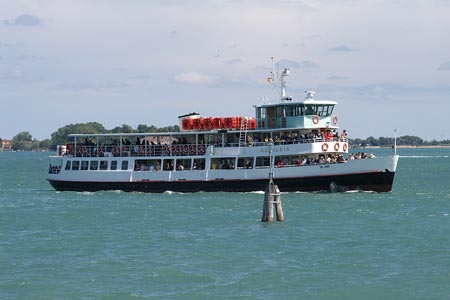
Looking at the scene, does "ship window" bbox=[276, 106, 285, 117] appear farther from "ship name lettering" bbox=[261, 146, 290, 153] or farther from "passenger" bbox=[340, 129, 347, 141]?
"passenger" bbox=[340, 129, 347, 141]

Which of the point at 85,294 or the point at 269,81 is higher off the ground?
the point at 269,81

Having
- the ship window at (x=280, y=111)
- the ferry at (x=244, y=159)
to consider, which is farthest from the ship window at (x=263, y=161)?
the ship window at (x=280, y=111)

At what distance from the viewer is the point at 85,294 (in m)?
30.8

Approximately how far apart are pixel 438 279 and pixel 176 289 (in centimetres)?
969

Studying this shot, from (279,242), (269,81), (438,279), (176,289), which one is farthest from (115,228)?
(269,81)

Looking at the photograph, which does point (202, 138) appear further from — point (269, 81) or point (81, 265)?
point (81, 265)

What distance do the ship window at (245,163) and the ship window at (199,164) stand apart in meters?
2.92

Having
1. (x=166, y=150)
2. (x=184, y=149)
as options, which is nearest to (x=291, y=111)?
(x=184, y=149)

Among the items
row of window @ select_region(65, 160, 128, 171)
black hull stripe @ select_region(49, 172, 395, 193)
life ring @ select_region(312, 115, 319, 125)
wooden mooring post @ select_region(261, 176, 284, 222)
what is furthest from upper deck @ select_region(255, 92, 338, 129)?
wooden mooring post @ select_region(261, 176, 284, 222)

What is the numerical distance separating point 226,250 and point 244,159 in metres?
25.9

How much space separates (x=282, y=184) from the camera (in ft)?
204

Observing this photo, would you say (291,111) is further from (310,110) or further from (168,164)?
(168,164)

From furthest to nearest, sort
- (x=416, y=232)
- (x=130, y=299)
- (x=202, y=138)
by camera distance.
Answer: (x=202, y=138) < (x=416, y=232) < (x=130, y=299)

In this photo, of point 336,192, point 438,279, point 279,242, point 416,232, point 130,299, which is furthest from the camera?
point 336,192
